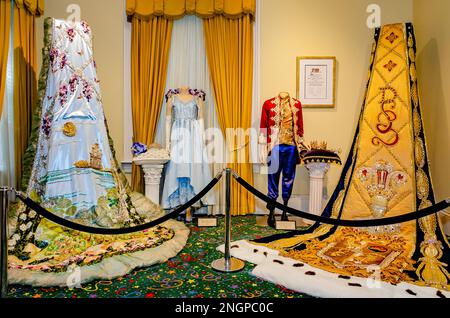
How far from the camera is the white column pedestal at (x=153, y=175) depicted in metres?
4.82

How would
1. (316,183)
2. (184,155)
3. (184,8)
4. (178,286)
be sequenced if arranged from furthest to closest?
(184,8) < (184,155) < (316,183) < (178,286)

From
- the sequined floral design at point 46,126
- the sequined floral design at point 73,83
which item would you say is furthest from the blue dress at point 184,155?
the sequined floral design at point 46,126

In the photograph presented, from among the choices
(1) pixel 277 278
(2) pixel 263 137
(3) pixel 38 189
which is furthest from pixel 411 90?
(3) pixel 38 189

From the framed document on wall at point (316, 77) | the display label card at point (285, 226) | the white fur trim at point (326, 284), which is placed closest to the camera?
the white fur trim at point (326, 284)

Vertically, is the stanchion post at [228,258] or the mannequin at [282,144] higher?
the mannequin at [282,144]

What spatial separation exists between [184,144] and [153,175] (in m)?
0.69

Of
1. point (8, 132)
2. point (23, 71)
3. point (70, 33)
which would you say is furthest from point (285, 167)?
point (23, 71)

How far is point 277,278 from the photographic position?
111 inches

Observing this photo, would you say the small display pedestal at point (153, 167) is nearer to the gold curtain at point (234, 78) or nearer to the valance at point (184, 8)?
the gold curtain at point (234, 78)

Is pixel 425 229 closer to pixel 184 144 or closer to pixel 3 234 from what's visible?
pixel 184 144

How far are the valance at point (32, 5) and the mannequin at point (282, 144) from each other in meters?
3.58

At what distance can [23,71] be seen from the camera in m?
4.41

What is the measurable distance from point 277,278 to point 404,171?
2.38m
